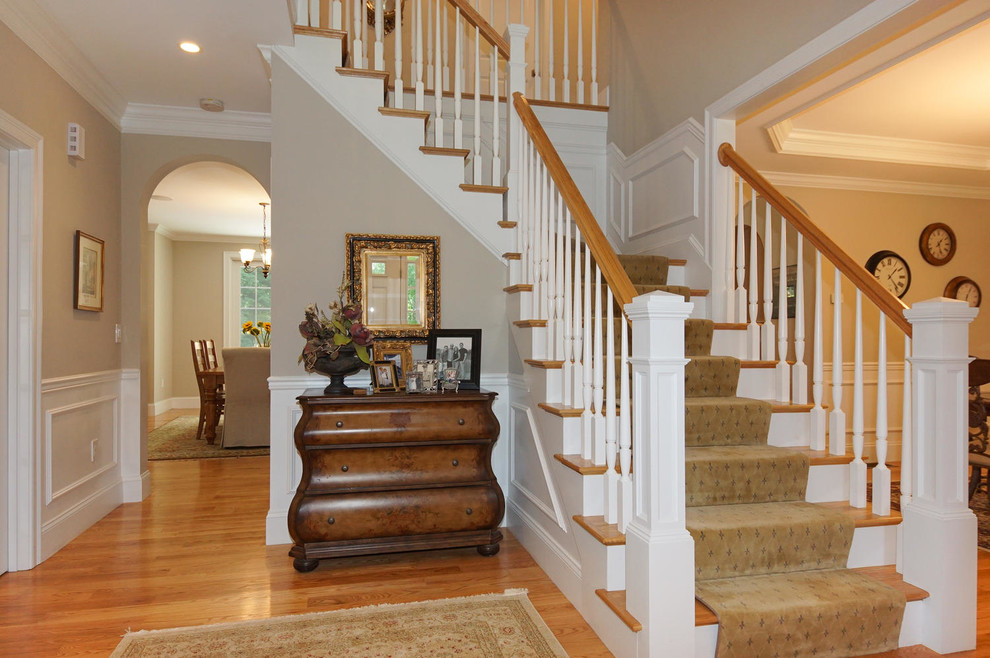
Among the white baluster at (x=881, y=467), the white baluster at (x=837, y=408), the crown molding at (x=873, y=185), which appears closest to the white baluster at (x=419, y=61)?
the white baluster at (x=837, y=408)

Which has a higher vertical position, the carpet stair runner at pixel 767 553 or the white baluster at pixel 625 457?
the white baluster at pixel 625 457

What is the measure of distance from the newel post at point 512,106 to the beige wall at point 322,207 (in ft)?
1.15

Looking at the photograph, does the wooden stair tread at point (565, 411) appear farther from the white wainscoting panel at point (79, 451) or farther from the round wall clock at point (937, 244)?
the round wall clock at point (937, 244)

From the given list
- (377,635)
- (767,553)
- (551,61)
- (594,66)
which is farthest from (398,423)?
(594,66)

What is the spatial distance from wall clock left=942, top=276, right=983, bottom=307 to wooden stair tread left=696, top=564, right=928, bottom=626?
4526 millimetres

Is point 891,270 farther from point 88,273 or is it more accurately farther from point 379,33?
point 88,273

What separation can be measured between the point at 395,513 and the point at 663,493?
4.70ft

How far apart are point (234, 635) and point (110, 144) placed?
127 inches

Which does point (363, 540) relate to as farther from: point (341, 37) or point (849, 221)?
point (849, 221)

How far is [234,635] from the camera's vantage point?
7.35 ft

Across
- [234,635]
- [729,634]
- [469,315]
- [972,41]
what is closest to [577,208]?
[469,315]

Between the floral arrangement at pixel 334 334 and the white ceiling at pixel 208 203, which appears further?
the white ceiling at pixel 208 203

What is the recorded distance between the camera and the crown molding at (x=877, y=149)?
4.62 m

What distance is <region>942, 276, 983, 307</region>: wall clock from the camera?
18.8 feet
